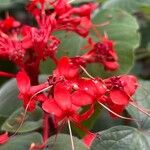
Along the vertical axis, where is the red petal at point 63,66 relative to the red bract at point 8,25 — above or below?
above

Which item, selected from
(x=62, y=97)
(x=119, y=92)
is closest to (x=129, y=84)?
(x=119, y=92)

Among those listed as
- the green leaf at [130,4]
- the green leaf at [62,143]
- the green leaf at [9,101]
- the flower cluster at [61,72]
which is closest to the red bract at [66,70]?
the flower cluster at [61,72]

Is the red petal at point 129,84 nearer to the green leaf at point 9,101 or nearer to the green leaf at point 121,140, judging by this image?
the green leaf at point 121,140

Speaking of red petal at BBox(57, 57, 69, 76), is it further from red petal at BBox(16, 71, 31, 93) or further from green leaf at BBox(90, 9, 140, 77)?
green leaf at BBox(90, 9, 140, 77)

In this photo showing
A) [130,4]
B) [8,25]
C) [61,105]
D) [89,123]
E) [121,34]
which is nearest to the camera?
[61,105]

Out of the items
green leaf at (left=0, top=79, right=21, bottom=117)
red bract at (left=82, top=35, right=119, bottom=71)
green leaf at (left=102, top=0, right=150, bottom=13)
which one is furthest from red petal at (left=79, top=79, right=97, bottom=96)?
green leaf at (left=102, top=0, right=150, bottom=13)

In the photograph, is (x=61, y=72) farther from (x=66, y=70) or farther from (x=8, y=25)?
(x=8, y=25)
